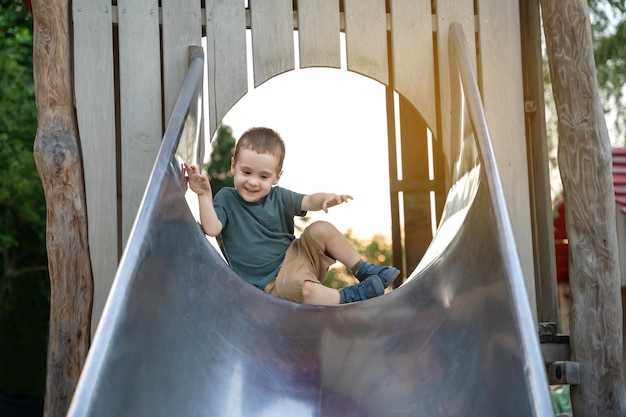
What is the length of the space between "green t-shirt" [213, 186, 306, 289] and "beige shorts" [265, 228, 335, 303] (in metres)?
0.09

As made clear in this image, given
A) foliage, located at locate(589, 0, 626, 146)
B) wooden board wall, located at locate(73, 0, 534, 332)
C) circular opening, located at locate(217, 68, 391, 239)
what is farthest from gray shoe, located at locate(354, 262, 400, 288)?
circular opening, located at locate(217, 68, 391, 239)

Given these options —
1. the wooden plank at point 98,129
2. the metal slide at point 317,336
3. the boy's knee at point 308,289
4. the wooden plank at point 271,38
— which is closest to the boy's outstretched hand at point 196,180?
the metal slide at point 317,336

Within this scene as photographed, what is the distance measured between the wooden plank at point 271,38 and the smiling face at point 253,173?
39cm

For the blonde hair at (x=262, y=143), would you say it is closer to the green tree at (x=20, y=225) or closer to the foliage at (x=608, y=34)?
the green tree at (x=20, y=225)

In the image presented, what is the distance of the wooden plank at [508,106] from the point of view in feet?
13.0

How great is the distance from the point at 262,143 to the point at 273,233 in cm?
36

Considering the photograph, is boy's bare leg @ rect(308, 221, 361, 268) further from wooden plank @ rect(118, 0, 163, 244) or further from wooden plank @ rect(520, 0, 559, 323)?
wooden plank @ rect(520, 0, 559, 323)

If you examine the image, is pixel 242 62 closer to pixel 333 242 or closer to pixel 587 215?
pixel 333 242

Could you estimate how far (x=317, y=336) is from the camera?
10.3 feet

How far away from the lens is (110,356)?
2.23 m

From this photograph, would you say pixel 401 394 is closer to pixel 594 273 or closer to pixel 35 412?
pixel 594 273

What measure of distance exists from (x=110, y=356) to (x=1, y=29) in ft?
28.6

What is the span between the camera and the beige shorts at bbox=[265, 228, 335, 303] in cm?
357

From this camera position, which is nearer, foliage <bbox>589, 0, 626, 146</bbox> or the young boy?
the young boy
